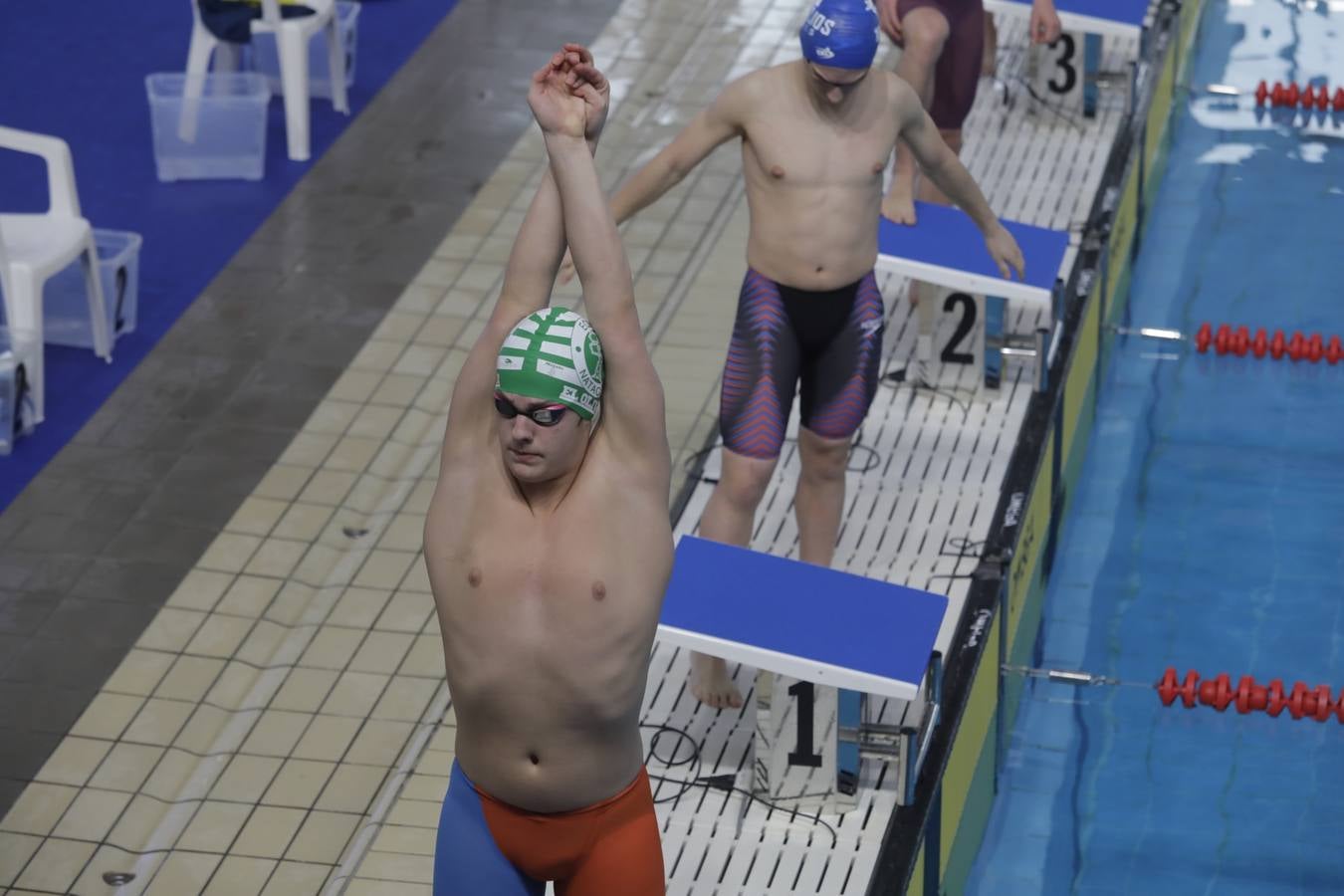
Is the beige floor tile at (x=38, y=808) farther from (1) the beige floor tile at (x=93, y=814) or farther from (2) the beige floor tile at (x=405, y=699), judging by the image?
(2) the beige floor tile at (x=405, y=699)

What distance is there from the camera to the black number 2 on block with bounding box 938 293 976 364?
7230 millimetres

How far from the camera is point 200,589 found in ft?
21.3

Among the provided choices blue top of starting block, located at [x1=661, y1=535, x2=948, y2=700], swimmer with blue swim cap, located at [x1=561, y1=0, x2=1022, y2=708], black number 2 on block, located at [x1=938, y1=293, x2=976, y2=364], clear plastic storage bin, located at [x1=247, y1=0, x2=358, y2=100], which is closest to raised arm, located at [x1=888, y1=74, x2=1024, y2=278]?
swimmer with blue swim cap, located at [x1=561, y1=0, x2=1022, y2=708]

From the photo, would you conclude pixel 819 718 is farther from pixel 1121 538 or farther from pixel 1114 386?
pixel 1114 386

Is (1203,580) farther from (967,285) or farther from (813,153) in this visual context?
(813,153)

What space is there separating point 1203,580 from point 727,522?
218 cm

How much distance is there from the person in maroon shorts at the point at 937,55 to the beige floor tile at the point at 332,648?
2284 mm

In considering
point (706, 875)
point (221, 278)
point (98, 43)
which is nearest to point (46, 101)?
point (98, 43)

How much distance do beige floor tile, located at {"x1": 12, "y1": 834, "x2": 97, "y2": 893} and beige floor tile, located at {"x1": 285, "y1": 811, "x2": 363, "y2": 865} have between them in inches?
20.7

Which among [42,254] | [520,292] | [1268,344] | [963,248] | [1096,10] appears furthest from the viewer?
[1096,10]

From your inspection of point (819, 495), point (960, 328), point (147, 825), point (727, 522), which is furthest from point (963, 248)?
point (147, 825)

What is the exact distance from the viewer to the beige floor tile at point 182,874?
5.31 m

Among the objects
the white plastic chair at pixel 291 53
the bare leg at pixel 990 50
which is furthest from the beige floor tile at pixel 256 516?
the bare leg at pixel 990 50

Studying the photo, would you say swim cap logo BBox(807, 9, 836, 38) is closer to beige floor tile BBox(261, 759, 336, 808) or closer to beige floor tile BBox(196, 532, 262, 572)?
beige floor tile BBox(261, 759, 336, 808)
